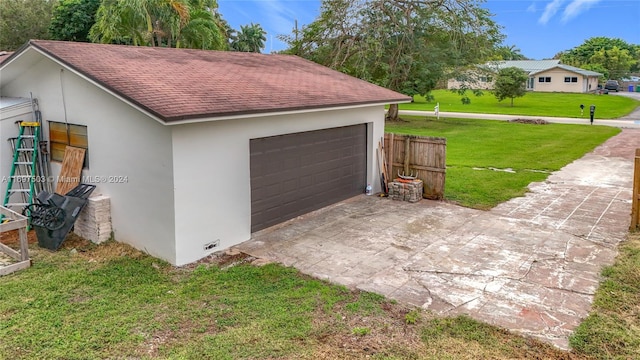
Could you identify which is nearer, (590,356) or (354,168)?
(590,356)

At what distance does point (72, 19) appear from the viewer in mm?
32938

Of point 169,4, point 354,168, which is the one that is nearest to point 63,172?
point 354,168

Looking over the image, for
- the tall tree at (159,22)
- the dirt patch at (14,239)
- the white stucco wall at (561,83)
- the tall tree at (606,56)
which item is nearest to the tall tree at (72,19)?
the tall tree at (159,22)

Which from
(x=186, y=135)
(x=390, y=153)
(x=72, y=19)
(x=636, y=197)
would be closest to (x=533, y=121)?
(x=390, y=153)

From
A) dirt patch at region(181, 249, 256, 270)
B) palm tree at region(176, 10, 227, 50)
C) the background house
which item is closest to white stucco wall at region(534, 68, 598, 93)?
the background house

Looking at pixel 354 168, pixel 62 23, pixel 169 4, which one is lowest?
pixel 354 168

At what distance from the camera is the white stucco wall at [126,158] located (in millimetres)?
7270

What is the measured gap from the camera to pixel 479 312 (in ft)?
18.9

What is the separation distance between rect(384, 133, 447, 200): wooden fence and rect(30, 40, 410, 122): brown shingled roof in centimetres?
113

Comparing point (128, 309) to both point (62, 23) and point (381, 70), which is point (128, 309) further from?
point (62, 23)

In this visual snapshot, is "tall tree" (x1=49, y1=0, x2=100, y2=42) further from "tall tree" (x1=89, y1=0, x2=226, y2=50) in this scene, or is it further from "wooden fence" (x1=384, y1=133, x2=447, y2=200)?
"wooden fence" (x1=384, y1=133, x2=447, y2=200)

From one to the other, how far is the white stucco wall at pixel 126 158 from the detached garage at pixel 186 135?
0.7 inches

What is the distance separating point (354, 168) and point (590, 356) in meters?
7.30

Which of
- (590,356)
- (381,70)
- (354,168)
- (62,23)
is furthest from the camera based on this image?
(62,23)
